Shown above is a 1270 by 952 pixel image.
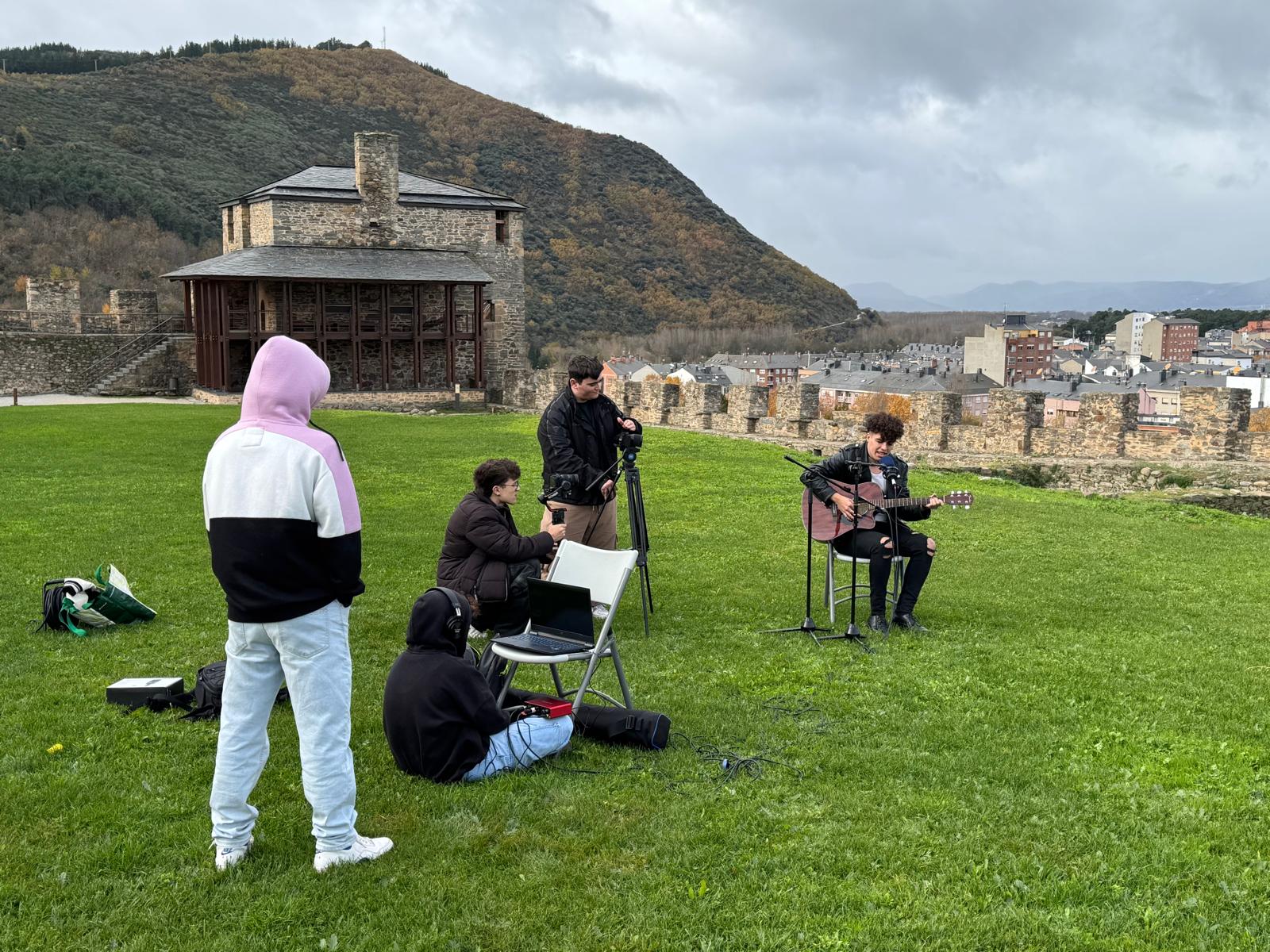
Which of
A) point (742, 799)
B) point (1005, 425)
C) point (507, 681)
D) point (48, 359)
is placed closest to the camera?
point (742, 799)

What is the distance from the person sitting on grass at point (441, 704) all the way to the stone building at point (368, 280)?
2989cm

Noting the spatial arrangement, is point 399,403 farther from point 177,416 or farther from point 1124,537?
point 1124,537

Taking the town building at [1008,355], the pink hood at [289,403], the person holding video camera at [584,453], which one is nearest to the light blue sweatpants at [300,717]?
the pink hood at [289,403]

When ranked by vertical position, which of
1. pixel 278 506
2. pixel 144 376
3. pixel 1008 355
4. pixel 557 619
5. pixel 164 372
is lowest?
pixel 557 619

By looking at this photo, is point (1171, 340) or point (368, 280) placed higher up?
point (1171, 340)

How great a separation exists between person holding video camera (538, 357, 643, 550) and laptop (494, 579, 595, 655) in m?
1.81

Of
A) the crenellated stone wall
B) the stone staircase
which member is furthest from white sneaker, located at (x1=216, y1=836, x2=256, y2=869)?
the stone staircase

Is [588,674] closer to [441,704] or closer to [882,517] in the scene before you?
[441,704]

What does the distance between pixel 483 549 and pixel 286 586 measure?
294cm

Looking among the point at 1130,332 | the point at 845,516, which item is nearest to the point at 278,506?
the point at 845,516

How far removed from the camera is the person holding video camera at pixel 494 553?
22.7 feet

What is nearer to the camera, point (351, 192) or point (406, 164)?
point (351, 192)

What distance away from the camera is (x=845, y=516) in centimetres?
792

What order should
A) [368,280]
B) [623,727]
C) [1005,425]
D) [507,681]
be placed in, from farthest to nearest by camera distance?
1. [368,280]
2. [1005,425]
3. [507,681]
4. [623,727]
